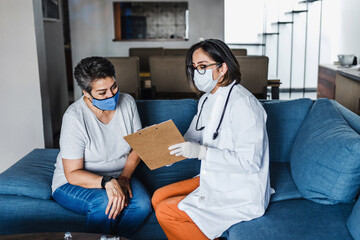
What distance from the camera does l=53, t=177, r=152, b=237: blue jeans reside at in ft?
5.73

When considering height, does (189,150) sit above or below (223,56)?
below

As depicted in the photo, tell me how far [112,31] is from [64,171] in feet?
17.2

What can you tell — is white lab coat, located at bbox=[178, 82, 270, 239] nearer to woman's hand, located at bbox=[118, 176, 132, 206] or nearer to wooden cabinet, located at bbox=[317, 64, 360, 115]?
woman's hand, located at bbox=[118, 176, 132, 206]

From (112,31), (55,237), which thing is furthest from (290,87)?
(55,237)

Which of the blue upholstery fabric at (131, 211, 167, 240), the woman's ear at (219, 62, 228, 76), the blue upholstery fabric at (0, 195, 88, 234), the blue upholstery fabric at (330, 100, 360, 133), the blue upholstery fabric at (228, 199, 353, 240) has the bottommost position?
the blue upholstery fabric at (131, 211, 167, 240)

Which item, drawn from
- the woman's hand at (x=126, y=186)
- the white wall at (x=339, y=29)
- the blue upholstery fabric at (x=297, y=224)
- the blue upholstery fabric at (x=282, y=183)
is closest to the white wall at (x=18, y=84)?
the woman's hand at (x=126, y=186)

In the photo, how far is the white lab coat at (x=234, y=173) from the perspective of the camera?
1574 mm

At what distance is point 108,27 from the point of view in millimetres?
6715

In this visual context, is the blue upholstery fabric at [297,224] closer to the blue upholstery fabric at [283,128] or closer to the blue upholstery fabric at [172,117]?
the blue upholstery fabric at [283,128]

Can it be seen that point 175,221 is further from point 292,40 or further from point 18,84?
point 292,40

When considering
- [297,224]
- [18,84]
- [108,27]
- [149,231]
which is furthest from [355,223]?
[108,27]

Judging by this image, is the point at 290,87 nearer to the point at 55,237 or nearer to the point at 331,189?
the point at 331,189

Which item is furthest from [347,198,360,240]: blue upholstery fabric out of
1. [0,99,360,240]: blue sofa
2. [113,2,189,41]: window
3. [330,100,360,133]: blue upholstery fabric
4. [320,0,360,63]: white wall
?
[113,2,189,41]: window

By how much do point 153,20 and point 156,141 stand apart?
6.72 m
